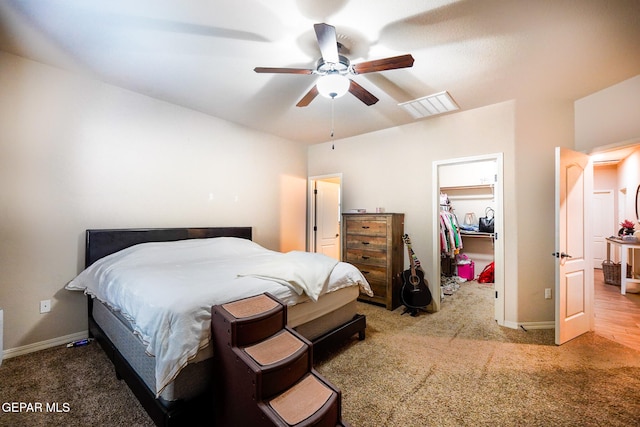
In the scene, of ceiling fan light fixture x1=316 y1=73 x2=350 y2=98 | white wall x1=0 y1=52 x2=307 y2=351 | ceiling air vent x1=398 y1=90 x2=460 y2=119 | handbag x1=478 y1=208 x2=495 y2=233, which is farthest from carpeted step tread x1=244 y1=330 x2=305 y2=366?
handbag x1=478 y1=208 x2=495 y2=233

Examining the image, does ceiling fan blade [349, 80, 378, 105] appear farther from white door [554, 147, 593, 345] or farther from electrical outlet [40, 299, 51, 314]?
electrical outlet [40, 299, 51, 314]

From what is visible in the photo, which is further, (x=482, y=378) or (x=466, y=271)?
(x=466, y=271)

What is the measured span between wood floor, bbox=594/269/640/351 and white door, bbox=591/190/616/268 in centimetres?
167

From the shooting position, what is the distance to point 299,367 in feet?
4.80

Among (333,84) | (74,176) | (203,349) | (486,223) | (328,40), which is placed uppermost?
(328,40)

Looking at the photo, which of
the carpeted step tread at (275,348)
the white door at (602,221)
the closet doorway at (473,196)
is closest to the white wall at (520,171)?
the closet doorway at (473,196)

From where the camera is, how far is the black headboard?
2574 millimetres

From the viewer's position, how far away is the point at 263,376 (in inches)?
49.7

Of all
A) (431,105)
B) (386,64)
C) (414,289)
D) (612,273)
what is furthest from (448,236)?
(386,64)

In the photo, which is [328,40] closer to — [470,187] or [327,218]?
[327,218]

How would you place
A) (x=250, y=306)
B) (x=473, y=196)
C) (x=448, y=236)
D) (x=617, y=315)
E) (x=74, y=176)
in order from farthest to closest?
(x=473, y=196), (x=448, y=236), (x=617, y=315), (x=74, y=176), (x=250, y=306)

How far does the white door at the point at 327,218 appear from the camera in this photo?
4.95 metres

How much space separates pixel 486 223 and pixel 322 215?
3.12m
